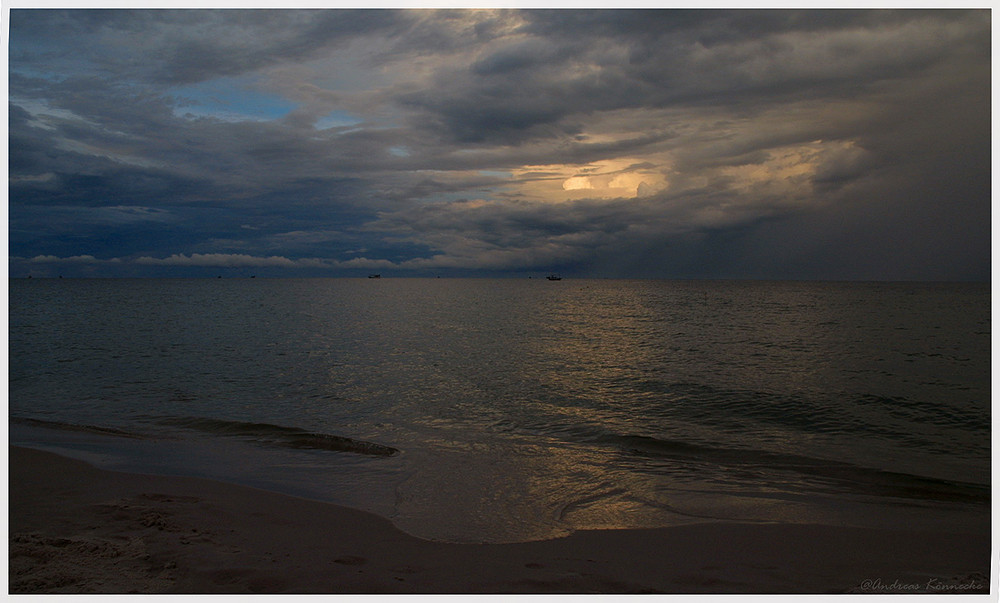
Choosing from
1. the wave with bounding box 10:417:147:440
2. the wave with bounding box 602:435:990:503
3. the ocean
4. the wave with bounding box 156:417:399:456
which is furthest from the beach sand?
the wave with bounding box 10:417:147:440

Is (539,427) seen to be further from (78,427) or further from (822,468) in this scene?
(78,427)

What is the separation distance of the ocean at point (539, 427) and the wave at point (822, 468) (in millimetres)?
71

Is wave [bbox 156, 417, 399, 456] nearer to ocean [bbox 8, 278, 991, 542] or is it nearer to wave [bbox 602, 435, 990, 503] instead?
ocean [bbox 8, 278, 991, 542]

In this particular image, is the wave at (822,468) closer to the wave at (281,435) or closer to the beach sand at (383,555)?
the beach sand at (383,555)

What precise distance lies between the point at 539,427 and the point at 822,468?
288 inches

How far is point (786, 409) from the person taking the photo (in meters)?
18.9

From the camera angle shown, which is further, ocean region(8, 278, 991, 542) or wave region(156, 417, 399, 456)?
wave region(156, 417, 399, 456)

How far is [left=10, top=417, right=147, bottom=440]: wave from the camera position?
587 inches

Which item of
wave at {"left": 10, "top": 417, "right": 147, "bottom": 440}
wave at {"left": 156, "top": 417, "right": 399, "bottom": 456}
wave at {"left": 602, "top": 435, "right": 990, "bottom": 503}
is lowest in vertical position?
wave at {"left": 602, "top": 435, "right": 990, "bottom": 503}

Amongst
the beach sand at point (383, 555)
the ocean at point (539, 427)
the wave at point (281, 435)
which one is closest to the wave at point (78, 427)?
the ocean at point (539, 427)

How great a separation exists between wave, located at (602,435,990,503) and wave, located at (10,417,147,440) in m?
13.1

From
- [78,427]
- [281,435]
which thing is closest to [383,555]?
[281,435]

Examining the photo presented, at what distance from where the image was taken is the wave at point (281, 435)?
14.0 m

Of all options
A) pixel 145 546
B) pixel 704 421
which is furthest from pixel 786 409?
pixel 145 546
